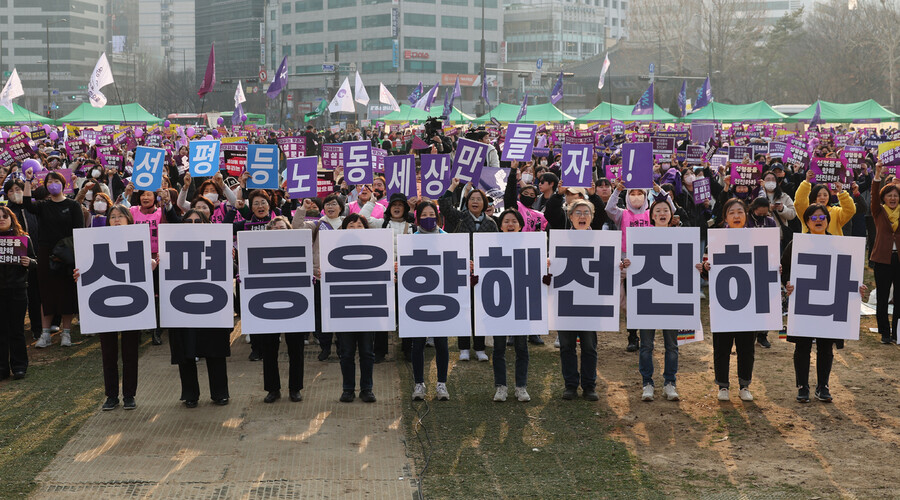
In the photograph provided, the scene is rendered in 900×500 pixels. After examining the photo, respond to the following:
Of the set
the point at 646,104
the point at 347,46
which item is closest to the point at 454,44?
the point at 347,46

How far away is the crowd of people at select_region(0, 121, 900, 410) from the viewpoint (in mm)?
9180

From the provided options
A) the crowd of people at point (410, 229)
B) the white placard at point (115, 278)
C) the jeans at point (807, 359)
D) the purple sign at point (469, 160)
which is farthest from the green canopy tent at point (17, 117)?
the jeans at point (807, 359)

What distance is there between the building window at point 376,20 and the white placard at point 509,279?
→ 10866 centimetres

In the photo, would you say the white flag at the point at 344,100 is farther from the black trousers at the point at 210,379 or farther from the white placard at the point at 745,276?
the white placard at the point at 745,276

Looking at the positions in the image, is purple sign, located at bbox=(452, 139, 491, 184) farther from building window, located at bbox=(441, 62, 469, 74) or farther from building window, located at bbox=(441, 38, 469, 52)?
building window, located at bbox=(441, 38, 469, 52)

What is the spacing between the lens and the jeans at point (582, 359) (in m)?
9.23

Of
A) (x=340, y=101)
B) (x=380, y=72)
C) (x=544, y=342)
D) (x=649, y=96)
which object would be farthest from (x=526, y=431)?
(x=380, y=72)

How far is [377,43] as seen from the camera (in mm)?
115688

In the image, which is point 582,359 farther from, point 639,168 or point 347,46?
point 347,46

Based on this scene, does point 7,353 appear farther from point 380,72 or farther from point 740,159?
point 380,72

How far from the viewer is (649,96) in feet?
139

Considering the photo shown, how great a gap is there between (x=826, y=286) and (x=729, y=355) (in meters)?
1.04

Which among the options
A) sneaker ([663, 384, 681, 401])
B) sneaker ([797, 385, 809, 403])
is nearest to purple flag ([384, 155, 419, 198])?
sneaker ([663, 384, 681, 401])

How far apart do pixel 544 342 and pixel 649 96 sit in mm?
32220
